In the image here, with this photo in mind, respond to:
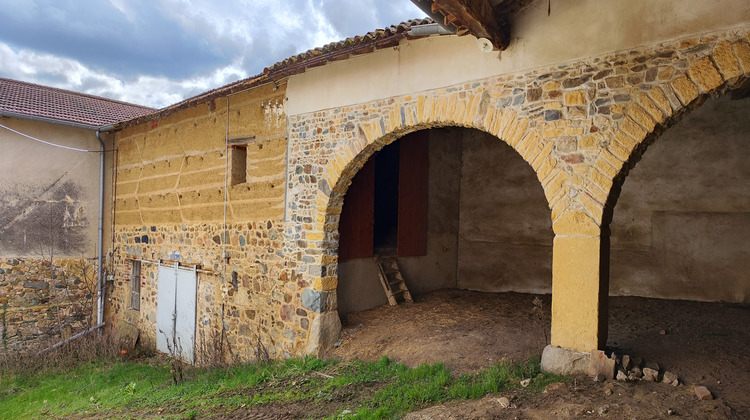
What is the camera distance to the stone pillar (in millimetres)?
4371

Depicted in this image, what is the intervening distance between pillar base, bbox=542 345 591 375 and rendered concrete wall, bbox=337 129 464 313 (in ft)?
12.1

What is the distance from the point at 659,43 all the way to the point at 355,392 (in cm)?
435

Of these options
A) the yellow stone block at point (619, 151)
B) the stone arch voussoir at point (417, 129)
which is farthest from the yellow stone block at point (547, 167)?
the yellow stone block at point (619, 151)

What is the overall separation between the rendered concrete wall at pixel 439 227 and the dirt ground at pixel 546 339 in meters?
0.47

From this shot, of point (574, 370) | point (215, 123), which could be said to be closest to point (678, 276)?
point (574, 370)

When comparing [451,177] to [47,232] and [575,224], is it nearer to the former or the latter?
[575,224]

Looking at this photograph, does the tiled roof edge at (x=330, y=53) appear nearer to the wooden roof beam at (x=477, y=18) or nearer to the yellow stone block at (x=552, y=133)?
the wooden roof beam at (x=477, y=18)

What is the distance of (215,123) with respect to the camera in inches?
334

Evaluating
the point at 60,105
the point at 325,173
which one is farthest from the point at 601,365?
the point at 60,105

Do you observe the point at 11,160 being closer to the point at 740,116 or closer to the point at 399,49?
the point at 399,49

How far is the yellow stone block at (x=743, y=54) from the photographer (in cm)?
368

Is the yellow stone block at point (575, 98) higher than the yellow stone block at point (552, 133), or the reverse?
the yellow stone block at point (575, 98)

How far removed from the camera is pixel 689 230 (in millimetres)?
7527

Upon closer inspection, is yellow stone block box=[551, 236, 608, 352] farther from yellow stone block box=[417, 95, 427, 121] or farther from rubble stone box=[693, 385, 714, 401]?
yellow stone block box=[417, 95, 427, 121]
